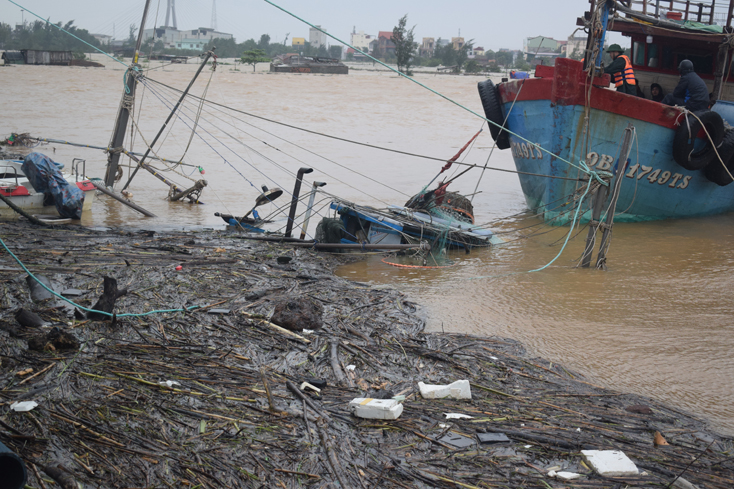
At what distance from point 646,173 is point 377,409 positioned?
29.7 feet

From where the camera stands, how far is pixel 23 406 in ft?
11.6

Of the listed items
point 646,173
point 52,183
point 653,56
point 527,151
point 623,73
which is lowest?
point 52,183

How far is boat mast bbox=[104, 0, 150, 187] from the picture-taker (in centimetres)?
1103

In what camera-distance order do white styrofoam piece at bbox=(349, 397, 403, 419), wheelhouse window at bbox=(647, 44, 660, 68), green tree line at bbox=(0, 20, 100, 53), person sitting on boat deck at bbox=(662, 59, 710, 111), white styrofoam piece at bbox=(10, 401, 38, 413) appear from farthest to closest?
green tree line at bbox=(0, 20, 100, 53)
wheelhouse window at bbox=(647, 44, 660, 68)
person sitting on boat deck at bbox=(662, 59, 710, 111)
white styrofoam piece at bbox=(349, 397, 403, 419)
white styrofoam piece at bbox=(10, 401, 38, 413)

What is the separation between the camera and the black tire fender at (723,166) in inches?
410

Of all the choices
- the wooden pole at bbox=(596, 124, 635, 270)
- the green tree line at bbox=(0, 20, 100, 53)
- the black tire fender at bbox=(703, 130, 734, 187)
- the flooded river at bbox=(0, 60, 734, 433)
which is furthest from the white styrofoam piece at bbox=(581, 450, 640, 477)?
the green tree line at bbox=(0, 20, 100, 53)

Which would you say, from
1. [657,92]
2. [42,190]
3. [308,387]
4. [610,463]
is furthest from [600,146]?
[42,190]

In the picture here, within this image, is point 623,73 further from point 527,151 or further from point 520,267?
point 520,267

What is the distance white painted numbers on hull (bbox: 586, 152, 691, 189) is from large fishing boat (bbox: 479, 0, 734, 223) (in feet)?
0.08

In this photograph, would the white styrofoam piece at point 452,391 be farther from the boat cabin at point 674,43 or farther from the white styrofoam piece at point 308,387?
the boat cabin at point 674,43

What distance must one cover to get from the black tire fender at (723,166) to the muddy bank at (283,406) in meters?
7.56

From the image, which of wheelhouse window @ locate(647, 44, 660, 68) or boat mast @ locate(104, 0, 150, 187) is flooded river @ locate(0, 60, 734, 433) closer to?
boat mast @ locate(104, 0, 150, 187)

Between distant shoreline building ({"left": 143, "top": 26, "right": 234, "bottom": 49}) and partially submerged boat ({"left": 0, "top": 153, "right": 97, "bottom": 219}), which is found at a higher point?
distant shoreline building ({"left": 143, "top": 26, "right": 234, "bottom": 49})

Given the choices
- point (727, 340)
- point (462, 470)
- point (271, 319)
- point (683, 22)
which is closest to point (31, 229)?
point (271, 319)
